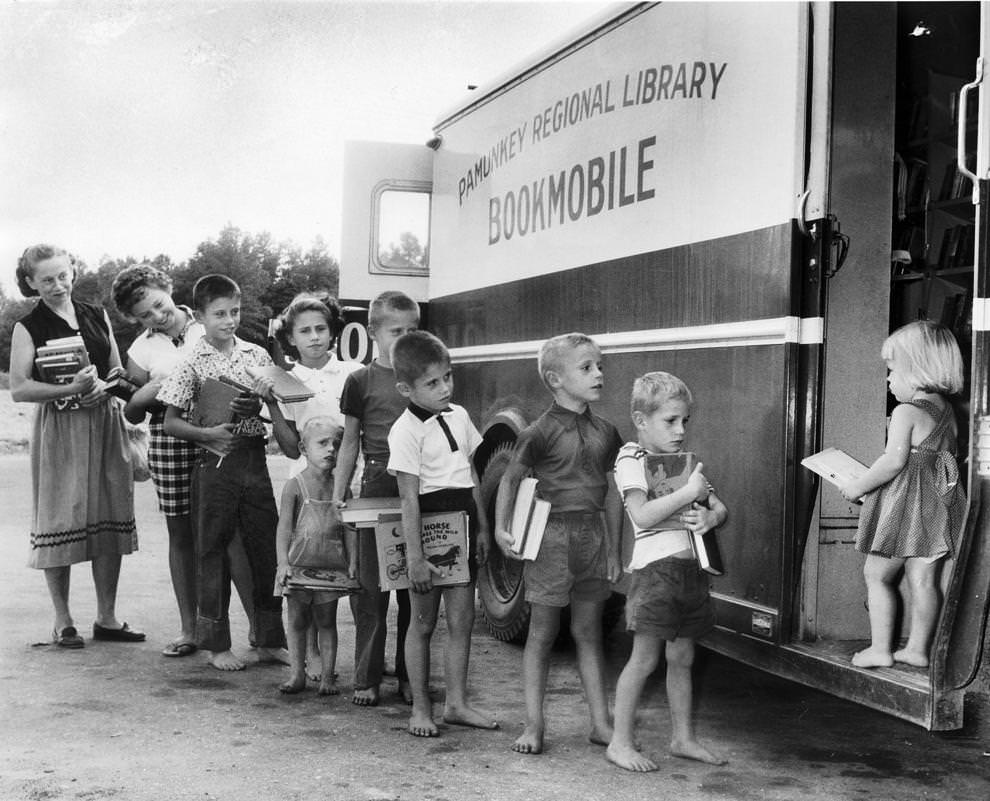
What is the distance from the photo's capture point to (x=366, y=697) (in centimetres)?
447

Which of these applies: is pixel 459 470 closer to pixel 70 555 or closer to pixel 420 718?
pixel 420 718

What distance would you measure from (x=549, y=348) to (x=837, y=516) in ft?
4.15

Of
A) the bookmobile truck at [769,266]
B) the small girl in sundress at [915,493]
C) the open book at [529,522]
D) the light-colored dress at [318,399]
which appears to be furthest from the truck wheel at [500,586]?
the small girl in sundress at [915,493]

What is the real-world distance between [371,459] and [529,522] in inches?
37.3

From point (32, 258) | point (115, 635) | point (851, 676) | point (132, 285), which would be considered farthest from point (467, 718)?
point (32, 258)

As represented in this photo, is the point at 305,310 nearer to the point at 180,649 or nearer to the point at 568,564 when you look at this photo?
the point at 180,649

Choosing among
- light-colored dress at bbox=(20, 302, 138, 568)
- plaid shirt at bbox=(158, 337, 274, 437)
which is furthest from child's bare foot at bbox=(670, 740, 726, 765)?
light-colored dress at bbox=(20, 302, 138, 568)

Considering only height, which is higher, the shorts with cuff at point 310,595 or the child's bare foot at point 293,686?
the shorts with cuff at point 310,595

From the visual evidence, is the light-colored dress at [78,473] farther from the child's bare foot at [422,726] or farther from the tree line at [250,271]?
the tree line at [250,271]

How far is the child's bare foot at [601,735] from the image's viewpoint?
3.90m

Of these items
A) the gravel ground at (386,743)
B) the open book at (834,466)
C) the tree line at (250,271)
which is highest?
the tree line at (250,271)

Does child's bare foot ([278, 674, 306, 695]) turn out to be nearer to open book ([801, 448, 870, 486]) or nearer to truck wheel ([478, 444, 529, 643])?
truck wheel ([478, 444, 529, 643])

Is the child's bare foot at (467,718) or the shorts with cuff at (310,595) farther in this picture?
the shorts with cuff at (310,595)

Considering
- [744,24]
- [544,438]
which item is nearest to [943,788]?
[544,438]
